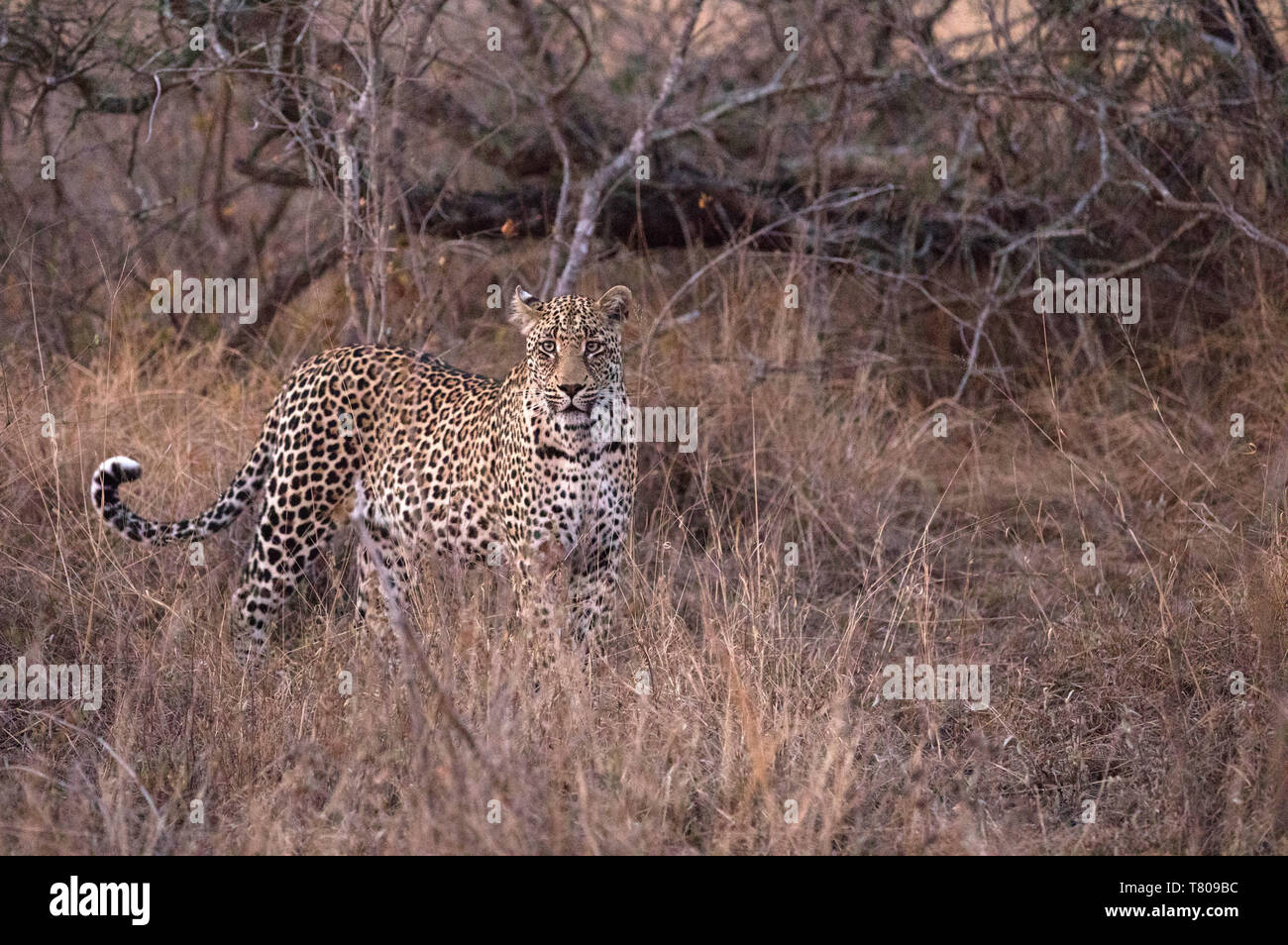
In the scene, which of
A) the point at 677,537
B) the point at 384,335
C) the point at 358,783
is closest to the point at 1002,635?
the point at 677,537

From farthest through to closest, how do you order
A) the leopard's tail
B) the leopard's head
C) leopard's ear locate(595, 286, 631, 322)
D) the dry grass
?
the leopard's tail
leopard's ear locate(595, 286, 631, 322)
the leopard's head
the dry grass

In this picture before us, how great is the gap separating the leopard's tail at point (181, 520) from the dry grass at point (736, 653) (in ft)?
0.54

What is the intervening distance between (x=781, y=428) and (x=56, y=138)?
6.21 metres

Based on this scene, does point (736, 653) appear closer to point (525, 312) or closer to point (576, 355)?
point (576, 355)

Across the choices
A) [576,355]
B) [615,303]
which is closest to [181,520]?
[576,355]

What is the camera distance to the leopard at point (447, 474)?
5164 mm

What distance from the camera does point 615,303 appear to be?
5277mm

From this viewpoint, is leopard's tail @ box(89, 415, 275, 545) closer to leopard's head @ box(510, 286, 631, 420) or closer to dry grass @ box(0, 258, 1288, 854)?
dry grass @ box(0, 258, 1288, 854)

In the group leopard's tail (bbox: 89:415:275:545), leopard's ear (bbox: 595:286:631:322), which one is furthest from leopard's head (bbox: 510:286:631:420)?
leopard's tail (bbox: 89:415:275:545)

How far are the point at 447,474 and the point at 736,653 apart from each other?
1.56 meters

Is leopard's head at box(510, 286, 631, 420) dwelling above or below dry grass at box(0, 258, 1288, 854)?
above

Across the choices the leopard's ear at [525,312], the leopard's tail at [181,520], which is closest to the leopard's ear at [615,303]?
the leopard's ear at [525,312]

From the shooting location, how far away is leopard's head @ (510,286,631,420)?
5.06 metres

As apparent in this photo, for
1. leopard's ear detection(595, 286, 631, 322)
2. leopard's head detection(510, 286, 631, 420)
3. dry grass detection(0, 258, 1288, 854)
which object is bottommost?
dry grass detection(0, 258, 1288, 854)
